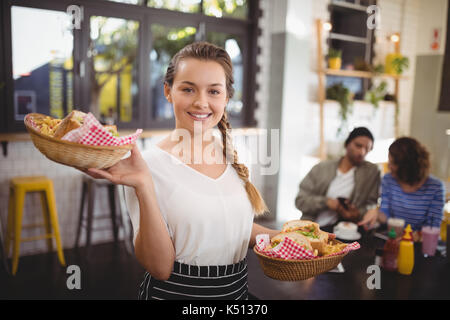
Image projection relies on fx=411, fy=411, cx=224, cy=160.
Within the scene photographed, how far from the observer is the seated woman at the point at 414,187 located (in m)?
2.60

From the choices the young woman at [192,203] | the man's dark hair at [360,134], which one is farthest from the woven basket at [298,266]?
the man's dark hair at [360,134]

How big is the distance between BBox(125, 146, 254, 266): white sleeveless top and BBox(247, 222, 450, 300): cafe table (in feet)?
1.72

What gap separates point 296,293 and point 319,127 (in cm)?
391

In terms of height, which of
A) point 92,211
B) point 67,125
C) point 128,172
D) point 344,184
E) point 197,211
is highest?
A: point 67,125

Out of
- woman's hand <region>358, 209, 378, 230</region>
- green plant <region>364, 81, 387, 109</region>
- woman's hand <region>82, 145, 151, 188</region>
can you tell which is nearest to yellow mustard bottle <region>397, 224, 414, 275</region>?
woman's hand <region>358, 209, 378, 230</region>

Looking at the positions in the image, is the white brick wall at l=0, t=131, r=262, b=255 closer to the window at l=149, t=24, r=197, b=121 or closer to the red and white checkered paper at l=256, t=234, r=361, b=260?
the window at l=149, t=24, r=197, b=121

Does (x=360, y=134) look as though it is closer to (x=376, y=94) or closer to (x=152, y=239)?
(x=152, y=239)

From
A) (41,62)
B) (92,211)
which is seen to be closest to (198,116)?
(92,211)

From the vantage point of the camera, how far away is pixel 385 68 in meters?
5.90

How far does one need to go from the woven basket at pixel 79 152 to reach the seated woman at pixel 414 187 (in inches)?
79.1

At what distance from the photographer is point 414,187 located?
8.77ft

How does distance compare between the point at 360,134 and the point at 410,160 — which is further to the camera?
the point at 360,134

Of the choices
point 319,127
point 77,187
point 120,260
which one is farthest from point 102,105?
point 319,127

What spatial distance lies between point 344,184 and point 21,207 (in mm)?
2475
